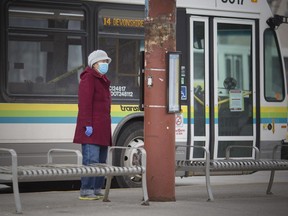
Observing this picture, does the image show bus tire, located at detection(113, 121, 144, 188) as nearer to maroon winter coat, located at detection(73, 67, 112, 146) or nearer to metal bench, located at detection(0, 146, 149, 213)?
maroon winter coat, located at detection(73, 67, 112, 146)

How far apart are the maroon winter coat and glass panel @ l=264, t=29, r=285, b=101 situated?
4929 mm

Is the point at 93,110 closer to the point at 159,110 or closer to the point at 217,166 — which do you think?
the point at 159,110

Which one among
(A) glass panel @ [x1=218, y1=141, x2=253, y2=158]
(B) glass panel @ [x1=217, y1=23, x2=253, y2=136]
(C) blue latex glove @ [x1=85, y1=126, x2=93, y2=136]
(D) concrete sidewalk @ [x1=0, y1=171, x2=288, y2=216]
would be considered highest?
(B) glass panel @ [x1=217, y1=23, x2=253, y2=136]

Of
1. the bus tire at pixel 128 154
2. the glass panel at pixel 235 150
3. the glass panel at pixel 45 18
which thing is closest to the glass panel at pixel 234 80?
the glass panel at pixel 235 150

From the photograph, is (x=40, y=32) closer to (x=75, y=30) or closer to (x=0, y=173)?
(x=75, y=30)

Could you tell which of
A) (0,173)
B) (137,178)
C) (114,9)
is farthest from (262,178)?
(0,173)

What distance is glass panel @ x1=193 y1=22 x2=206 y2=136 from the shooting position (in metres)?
15.7

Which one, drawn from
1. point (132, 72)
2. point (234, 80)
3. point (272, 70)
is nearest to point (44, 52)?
point (132, 72)

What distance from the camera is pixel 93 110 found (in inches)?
486

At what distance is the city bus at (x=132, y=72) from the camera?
1396 cm

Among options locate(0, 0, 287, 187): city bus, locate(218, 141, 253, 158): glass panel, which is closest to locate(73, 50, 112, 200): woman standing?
locate(0, 0, 287, 187): city bus

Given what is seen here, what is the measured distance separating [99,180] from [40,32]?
9.12ft

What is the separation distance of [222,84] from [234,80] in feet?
0.94

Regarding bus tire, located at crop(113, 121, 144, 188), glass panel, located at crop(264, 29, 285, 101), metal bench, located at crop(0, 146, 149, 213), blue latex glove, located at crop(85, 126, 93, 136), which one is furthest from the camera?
glass panel, located at crop(264, 29, 285, 101)
